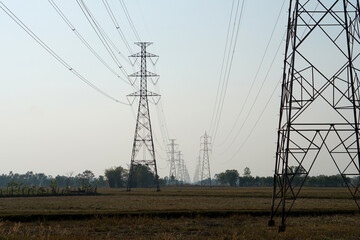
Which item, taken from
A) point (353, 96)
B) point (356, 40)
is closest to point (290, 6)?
point (356, 40)

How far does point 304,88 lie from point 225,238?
10.9 m

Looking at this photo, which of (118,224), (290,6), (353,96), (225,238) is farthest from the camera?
(118,224)

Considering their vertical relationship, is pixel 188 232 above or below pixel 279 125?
below

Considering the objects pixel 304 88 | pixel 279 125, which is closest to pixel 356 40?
pixel 304 88

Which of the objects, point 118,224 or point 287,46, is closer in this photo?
point 287,46

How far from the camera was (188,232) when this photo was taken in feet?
99.2

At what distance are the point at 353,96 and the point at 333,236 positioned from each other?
8.97 m

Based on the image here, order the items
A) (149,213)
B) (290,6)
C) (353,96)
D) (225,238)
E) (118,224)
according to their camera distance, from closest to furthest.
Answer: (225,238)
(353,96)
(290,6)
(118,224)
(149,213)

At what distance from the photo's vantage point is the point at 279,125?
3266cm

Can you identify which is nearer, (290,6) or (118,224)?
(290,6)

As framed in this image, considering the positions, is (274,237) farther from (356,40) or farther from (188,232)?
(356,40)

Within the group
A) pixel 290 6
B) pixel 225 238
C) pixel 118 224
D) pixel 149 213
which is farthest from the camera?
pixel 149 213

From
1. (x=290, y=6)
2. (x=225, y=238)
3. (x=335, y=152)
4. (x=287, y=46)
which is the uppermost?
(x=290, y=6)

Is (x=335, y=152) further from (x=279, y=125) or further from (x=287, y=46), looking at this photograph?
(x=287, y=46)
